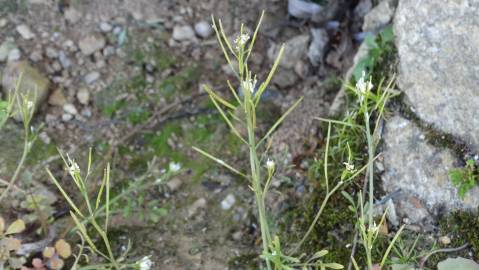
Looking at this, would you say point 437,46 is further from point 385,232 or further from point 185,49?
point 185,49

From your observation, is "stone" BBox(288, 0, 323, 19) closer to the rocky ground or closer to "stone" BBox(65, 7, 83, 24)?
the rocky ground

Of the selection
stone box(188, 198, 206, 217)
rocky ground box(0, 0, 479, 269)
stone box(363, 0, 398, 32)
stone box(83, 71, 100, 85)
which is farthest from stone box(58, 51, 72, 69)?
stone box(363, 0, 398, 32)

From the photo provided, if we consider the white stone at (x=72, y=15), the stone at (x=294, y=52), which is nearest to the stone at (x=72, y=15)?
the white stone at (x=72, y=15)

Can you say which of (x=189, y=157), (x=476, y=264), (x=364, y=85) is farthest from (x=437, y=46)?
(x=189, y=157)

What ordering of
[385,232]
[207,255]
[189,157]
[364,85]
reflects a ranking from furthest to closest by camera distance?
1. [189,157]
2. [207,255]
3. [385,232]
4. [364,85]

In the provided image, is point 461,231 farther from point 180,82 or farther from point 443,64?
point 180,82

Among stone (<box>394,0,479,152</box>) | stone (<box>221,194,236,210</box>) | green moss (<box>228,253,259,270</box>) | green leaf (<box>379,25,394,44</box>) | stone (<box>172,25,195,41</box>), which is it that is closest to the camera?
stone (<box>394,0,479,152</box>)
